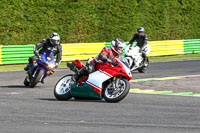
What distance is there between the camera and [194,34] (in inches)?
1548

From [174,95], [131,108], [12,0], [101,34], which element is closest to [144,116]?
[131,108]

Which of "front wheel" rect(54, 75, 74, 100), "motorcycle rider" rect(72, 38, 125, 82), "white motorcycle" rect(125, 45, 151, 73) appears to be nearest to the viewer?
"motorcycle rider" rect(72, 38, 125, 82)

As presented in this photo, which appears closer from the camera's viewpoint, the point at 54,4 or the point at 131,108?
the point at 131,108

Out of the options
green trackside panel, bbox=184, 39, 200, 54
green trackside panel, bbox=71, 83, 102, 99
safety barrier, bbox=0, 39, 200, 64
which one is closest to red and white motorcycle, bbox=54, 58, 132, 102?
green trackside panel, bbox=71, 83, 102, 99

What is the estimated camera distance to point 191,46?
31594 mm

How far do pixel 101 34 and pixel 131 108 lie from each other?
2322 centimetres

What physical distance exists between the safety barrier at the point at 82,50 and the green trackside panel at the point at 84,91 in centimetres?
1251

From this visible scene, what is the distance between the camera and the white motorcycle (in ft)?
61.6

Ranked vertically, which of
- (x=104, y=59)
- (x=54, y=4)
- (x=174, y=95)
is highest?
(x=54, y=4)

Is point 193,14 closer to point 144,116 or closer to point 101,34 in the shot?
point 101,34

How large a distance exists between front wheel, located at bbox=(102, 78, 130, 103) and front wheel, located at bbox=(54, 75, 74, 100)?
85 cm

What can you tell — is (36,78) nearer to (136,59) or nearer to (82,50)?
(136,59)

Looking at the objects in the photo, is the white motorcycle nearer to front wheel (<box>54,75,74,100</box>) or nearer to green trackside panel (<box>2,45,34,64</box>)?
green trackside panel (<box>2,45,34,64</box>)

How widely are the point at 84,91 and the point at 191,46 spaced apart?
21.7 meters
